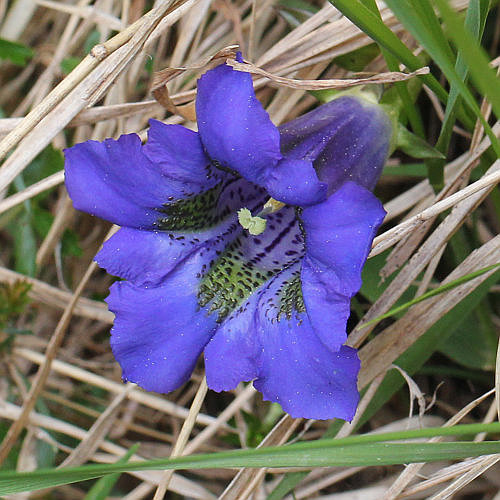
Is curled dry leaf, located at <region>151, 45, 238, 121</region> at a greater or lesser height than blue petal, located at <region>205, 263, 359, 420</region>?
greater

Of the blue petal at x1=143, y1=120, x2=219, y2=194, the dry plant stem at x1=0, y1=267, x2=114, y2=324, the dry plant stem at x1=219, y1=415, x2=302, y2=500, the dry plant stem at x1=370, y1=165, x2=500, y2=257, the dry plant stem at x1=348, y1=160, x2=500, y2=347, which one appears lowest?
the dry plant stem at x1=219, y1=415, x2=302, y2=500

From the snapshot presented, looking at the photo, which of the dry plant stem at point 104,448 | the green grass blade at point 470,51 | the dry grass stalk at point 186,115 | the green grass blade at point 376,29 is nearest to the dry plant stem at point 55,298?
the dry grass stalk at point 186,115

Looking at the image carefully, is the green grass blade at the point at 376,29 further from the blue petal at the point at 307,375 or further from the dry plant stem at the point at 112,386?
the dry plant stem at the point at 112,386

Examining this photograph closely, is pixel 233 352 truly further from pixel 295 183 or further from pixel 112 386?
pixel 112 386

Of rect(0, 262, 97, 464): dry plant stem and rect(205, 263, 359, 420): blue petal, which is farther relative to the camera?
rect(0, 262, 97, 464): dry plant stem

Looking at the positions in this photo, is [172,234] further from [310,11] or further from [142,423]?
[142,423]

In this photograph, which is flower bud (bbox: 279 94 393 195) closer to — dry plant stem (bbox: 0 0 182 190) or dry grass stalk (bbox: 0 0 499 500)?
dry grass stalk (bbox: 0 0 499 500)

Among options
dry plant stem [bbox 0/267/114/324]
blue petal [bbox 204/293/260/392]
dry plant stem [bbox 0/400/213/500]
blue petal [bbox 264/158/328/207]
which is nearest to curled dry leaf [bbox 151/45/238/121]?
blue petal [bbox 264/158/328/207]
